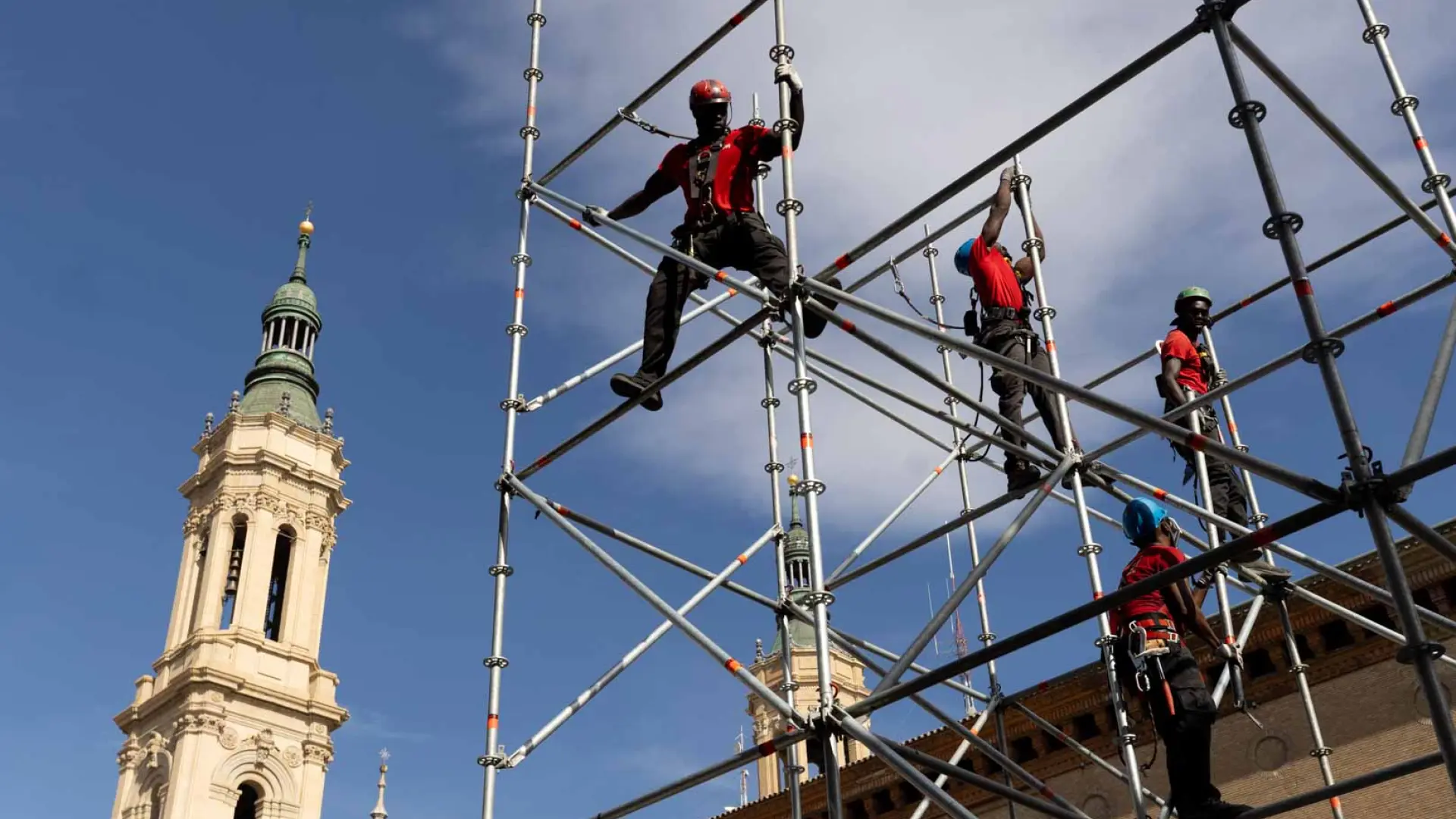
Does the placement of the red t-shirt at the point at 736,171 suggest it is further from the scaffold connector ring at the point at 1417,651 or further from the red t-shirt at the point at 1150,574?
the scaffold connector ring at the point at 1417,651

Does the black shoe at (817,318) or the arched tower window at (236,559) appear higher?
the arched tower window at (236,559)

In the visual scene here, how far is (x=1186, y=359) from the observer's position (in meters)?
9.93

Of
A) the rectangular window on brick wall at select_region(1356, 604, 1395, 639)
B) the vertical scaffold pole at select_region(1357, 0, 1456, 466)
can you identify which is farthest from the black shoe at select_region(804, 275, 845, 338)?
the rectangular window on brick wall at select_region(1356, 604, 1395, 639)

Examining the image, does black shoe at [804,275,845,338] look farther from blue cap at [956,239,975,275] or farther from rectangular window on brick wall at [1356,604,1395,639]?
rectangular window on brick wall at [1356,604,1395,639]

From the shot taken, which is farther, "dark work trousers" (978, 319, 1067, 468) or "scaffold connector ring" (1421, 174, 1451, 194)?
"dark work trousers" (978, 319, 1067, 468)

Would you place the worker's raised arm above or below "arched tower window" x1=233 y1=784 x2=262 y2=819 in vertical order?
below

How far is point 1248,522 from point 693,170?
14.7 ft

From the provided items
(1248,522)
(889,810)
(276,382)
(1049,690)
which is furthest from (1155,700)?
(276,382)

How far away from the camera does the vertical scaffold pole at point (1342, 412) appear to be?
16.7 ft

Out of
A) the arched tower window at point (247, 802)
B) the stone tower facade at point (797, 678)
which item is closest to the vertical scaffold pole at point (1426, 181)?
the stone tower facade at point (797, 678)

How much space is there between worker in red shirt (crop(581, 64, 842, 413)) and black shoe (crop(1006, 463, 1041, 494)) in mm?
1669

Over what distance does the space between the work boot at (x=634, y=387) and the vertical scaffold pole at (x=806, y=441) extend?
1.17m

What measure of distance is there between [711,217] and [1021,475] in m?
2.48

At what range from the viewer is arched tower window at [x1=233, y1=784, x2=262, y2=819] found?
142 feet
